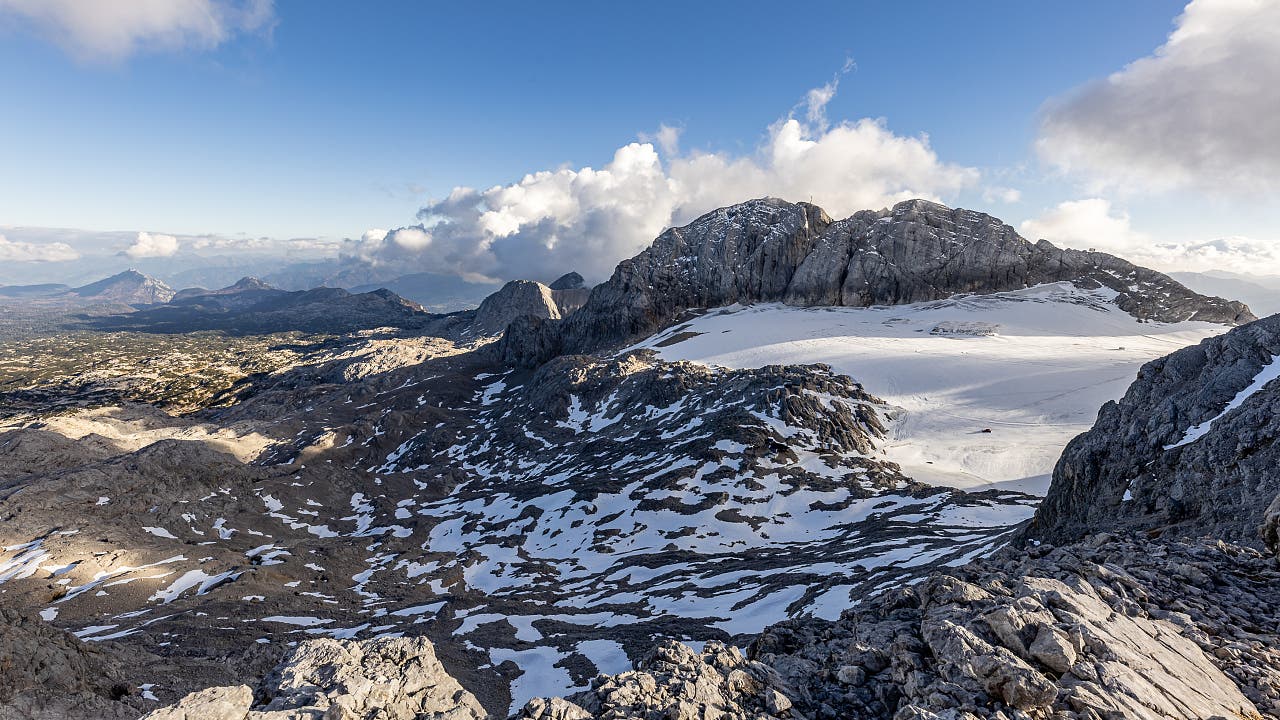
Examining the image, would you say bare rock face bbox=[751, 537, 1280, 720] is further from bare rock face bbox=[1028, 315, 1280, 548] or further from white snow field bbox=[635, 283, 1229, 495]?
white snow field bbox=[635, 283, 1229, 495]

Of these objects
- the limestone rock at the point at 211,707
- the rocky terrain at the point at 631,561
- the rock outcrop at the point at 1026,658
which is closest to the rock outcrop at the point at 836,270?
the rocky terrain at the point at 631,561

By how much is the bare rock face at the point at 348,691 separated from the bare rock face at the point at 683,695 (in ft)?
12.1

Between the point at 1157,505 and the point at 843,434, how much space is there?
46097 millimetres

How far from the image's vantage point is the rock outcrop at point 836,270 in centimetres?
15325

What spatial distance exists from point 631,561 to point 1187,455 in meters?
39.2

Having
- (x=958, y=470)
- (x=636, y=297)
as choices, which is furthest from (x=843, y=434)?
(x=636, y=297)

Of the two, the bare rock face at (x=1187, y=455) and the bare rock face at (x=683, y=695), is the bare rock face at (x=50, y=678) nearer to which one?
the bare rock face at (x=683, y=695)

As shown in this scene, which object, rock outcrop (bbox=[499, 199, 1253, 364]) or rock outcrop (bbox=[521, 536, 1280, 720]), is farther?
rock outcrop (bbox=[499, 199, 1253, 364])

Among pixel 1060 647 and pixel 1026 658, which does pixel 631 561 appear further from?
pixel 1060 647

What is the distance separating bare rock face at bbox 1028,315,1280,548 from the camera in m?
22.4

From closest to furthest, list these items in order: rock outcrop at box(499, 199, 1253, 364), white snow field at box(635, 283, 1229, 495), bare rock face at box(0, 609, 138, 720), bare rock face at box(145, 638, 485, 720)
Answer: bare rock face at box(145, 638, 485, 720) → bare rock face at box(0, 609, 138, 720) → white snow field at box(635, 283, 1229, 495) → rock outcrop at box(499, 199, 1253, 364)

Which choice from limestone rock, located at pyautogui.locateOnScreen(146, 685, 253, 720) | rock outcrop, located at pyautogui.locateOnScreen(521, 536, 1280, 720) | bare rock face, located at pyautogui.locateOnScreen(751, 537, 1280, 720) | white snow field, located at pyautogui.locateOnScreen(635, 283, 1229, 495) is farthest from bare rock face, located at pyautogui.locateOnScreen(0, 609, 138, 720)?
white snow field, located at pyautogui.locateOnScreen(635, 283, 1229, 495)

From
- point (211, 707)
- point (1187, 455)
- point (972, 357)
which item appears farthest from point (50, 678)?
point (972, 357)

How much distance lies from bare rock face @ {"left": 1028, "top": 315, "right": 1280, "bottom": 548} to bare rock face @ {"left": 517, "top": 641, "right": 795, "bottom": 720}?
1798 cm
